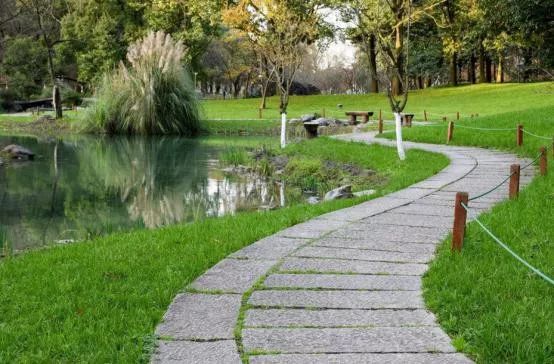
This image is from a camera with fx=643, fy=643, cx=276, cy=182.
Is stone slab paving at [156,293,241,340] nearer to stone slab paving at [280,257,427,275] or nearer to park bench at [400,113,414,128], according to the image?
stone slab paving at [280,257,427,275]

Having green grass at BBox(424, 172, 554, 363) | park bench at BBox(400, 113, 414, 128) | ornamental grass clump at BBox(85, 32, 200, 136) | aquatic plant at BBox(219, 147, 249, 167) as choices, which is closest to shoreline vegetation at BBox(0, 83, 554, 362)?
green grass at BBox(424, 172, 554, 363)

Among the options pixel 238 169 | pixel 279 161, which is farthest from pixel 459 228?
pixel 279 161

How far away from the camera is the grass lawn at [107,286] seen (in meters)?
3.66

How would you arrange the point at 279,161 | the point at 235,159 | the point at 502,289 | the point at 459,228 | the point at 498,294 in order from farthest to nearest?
the point at 235,159 < the point at 279,161 < the point at 459,228 < the point at 502,289 < the point at 498,294

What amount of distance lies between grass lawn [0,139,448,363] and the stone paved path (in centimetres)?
19

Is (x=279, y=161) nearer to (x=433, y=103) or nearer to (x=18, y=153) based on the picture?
(x=18, y=153)

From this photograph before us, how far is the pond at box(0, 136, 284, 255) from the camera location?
31.4ft

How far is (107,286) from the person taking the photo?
480cm

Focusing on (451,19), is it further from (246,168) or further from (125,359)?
(125,359)

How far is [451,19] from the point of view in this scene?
4541 centimetres

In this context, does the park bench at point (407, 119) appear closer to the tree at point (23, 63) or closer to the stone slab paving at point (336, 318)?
the stone slab paving at point (336, 318)

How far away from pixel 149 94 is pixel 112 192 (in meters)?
13.1

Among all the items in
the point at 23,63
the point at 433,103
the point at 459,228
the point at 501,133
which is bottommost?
the point at 459,228

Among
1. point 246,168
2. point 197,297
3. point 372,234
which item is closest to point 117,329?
point 197,297
